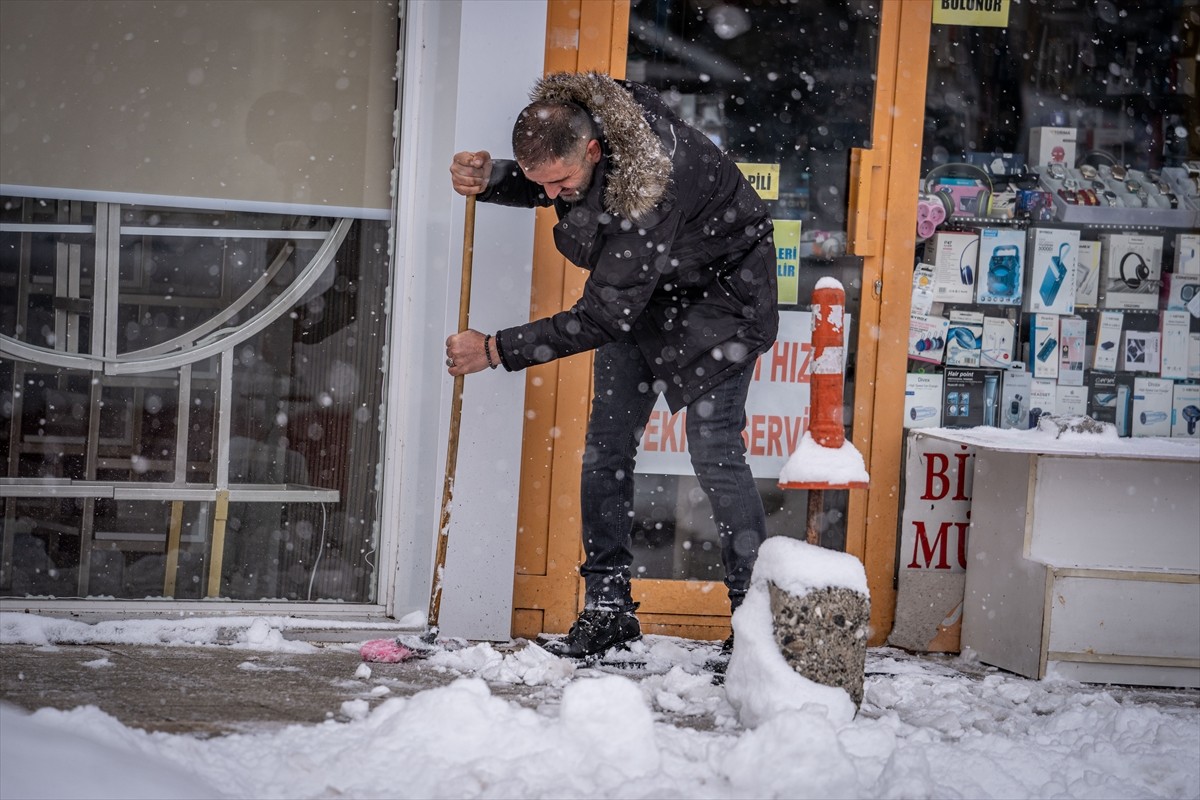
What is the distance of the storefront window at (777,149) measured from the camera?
12.3 ft

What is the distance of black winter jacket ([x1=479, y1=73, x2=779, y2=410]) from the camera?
9.37 ft

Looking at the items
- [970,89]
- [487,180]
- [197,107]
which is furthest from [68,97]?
[970,89]

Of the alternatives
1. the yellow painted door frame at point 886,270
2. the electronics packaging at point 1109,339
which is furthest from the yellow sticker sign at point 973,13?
the electronics packaging at point 1109,339

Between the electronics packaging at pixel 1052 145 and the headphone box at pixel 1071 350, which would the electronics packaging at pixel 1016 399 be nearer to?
the headphone box at pixel 1071 350

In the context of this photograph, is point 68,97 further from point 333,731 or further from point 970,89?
point 970,89

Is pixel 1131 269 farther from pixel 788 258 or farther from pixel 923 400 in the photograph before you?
pixel 788 258

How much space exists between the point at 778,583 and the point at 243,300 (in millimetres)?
2122

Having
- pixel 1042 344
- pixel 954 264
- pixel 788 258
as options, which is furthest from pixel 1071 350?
pixel 788 258

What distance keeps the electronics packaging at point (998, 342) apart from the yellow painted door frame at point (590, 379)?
1.16 feet

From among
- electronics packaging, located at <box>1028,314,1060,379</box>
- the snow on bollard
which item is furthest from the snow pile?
electronics packaging, located at <box>1028,314,1060,379</box>

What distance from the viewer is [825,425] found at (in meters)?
2.64

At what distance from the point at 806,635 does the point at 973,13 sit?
8.36ft

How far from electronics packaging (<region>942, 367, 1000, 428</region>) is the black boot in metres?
1.53

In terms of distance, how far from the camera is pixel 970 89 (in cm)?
388
